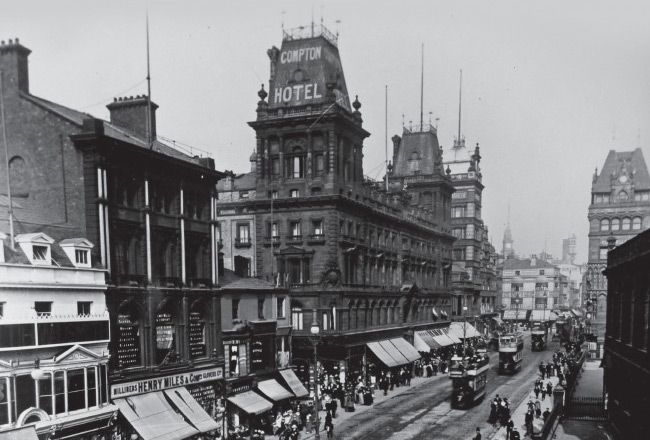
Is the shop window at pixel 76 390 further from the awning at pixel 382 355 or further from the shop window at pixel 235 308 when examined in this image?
the awning at pixel 382 355

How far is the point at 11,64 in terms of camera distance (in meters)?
26.5

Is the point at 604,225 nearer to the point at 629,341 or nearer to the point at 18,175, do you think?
the point at 629,341

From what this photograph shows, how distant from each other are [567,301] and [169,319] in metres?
155

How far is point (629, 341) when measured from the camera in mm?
27500

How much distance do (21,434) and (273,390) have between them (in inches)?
694

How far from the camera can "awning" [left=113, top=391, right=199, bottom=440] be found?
26219 mm

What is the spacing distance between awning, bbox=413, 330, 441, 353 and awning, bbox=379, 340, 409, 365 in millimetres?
7798

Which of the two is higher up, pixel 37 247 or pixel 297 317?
pixel 37 247

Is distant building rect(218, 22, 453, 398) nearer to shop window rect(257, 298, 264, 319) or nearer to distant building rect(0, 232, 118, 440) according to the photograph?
shop window rect(257, 298, 264, 319)

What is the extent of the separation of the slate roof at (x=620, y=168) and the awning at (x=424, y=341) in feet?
167

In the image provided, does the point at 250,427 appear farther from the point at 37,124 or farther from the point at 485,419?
the point at 37,124

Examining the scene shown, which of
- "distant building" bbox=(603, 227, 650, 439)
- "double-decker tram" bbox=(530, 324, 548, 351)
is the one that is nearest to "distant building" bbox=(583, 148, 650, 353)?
"double-decker tram" bbox=(530, 324, 548, 351)

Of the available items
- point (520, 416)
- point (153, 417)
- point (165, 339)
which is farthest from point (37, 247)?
point (520, 416)

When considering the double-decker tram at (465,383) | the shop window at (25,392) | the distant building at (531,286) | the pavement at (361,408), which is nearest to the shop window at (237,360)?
the pavement at (361,408)
